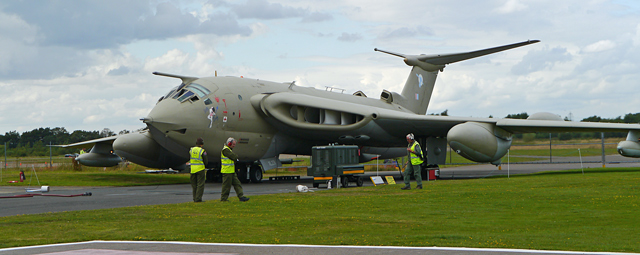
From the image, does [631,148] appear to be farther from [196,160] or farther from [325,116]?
[196,160]

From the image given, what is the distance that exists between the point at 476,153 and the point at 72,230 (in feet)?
55.2

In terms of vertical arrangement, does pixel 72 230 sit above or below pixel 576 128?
below

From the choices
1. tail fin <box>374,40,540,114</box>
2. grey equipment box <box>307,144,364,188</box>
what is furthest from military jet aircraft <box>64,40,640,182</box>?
grey equipment box <box>307,144,364,188</box>

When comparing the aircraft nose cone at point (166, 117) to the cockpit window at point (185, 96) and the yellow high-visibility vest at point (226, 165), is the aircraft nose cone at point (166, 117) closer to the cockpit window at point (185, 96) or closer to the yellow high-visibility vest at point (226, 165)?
the cockpit window at point (185, 96)

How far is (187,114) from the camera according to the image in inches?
845

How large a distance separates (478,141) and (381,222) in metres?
13.9

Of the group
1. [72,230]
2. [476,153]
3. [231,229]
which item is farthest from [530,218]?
[476,153]

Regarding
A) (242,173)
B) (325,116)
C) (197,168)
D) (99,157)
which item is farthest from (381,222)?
(99,157)

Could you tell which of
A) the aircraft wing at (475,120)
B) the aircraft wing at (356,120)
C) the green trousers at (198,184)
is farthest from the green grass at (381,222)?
the aircraft wing at (356,120)

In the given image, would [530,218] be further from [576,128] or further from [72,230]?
[576,128]

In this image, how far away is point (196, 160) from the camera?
45.9ft

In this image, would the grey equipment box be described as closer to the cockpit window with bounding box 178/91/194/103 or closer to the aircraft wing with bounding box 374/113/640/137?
the aircraft wing with bounding box 374/113/640/137

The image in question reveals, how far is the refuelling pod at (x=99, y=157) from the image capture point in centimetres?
2916

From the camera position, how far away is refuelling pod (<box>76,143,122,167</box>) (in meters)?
29.2
